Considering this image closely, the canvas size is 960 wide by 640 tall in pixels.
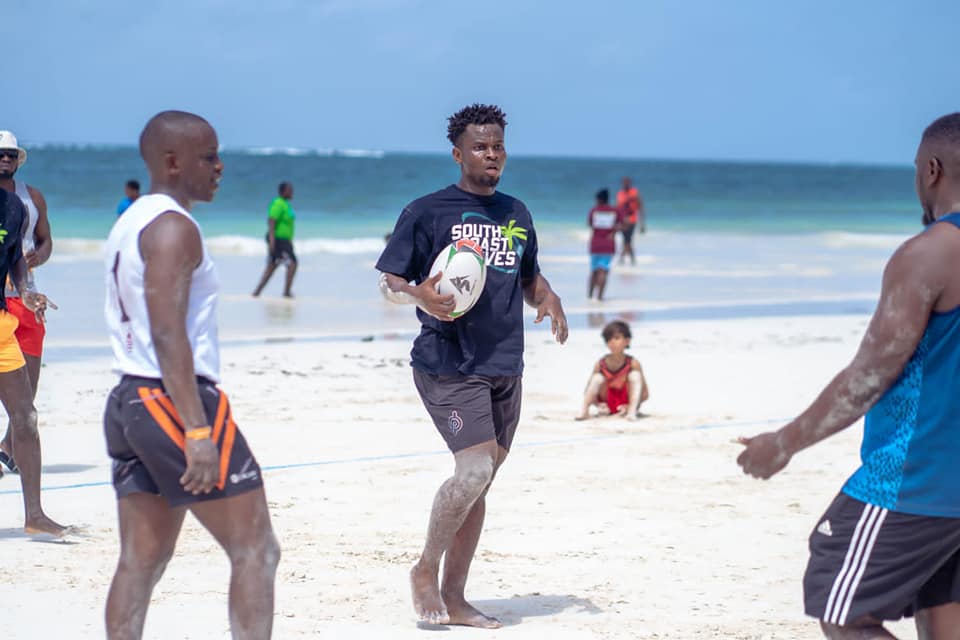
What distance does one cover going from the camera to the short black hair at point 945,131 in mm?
3306

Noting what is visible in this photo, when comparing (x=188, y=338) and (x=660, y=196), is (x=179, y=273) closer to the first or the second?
(x=188, y=338)

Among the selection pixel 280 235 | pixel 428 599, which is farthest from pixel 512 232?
pixel 280 235

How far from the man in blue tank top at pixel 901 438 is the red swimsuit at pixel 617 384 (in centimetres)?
585

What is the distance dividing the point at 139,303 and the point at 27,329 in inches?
131

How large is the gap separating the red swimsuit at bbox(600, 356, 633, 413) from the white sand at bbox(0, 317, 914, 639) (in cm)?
24

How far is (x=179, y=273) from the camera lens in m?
3.36

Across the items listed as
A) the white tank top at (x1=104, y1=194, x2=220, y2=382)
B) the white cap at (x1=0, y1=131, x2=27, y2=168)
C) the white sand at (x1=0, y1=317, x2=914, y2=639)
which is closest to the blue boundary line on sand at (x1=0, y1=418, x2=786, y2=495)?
the white sand at (x1=0, y1=317, x2=914, y2=639)

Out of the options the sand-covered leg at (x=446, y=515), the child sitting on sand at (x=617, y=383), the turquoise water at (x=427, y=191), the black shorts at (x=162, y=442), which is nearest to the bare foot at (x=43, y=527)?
the sand-covered leg at (x=446, y=515)

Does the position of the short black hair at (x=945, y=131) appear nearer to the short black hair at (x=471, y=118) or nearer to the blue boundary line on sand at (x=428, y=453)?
the short black hair at (x=471, y=118)

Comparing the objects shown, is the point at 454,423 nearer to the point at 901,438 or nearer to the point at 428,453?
the point at 901,438

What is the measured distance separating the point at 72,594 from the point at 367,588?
113cm

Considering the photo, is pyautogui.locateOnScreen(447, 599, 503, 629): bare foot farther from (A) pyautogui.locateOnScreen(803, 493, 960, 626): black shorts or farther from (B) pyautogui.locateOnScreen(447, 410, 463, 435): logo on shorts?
(A) pyautogui.locateOnScreen(803, 493, 960, 626): black shorts

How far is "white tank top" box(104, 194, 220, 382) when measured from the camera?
11.2 feet

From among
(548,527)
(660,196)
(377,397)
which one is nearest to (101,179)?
(660,196)
